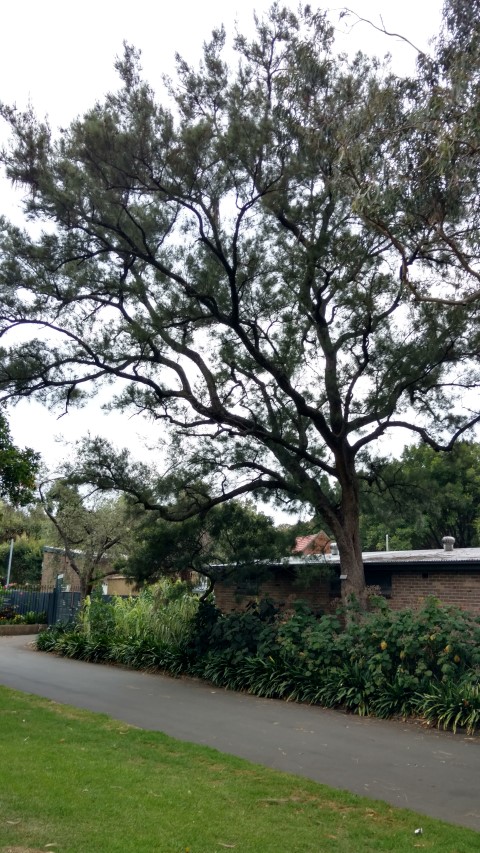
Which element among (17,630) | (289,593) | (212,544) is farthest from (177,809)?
(17,630)

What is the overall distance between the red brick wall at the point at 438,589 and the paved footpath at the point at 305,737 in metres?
5.67

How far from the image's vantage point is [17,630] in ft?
94.4

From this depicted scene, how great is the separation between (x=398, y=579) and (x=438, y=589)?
1.17m

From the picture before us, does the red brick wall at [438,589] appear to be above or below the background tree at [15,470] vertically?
below

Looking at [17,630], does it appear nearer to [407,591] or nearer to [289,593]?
[289,593]

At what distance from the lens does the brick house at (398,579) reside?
17000 mm

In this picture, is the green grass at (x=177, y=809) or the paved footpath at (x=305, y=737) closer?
the green grass at (x=177, y=809)

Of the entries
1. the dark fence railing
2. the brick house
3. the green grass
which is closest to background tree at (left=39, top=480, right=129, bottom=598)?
the dark fence railing

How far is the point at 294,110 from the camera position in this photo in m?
12.4

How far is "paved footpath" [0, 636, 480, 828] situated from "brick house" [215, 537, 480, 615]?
10.6 ft

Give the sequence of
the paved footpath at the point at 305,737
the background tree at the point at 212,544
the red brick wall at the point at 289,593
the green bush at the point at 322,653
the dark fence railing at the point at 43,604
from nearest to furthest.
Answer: the paved footpath at the point at 305,737 → the green bush at the point at 322,653 → the background tree at the point at 212,544 → the red brick wall at the point at 289,593 → the dark fence railing at the point at 43,604

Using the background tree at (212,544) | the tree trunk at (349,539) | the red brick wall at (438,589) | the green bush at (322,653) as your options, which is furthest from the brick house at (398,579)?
the green bush at (322,653)

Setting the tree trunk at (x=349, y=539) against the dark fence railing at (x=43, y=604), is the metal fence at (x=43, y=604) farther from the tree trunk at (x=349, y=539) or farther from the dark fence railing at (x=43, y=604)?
the tree trunk at (x=349, y=539)

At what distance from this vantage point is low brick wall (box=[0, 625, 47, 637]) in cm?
2847
